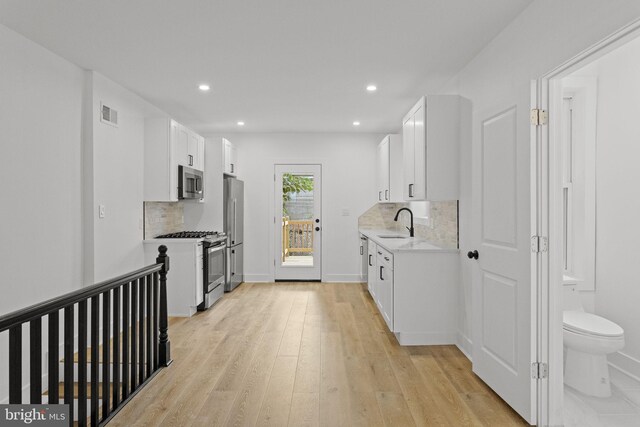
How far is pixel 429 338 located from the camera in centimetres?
364

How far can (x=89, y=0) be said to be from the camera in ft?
7.64

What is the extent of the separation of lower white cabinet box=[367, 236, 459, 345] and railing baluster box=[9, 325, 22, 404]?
2790 millimetres

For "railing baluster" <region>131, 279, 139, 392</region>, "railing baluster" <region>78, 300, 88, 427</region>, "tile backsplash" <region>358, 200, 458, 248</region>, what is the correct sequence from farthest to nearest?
"tile backsplash" <region>358, 200, 458, 248</region>, "railing baluster" <region>131, 279, 139, 392</region>, "railing baluster" <region>78, 300, 88, 427</region>

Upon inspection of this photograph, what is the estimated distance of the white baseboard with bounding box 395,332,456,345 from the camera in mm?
3619

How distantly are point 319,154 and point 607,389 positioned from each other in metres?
4.91

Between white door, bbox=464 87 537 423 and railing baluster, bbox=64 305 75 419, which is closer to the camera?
railing baluster, bbox=64 305 75 419

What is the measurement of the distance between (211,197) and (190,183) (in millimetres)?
641

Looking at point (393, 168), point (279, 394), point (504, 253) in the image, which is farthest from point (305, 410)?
point (393, 168)

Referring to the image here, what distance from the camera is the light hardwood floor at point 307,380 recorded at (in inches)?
92.7

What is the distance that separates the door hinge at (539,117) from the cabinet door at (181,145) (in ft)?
12.7

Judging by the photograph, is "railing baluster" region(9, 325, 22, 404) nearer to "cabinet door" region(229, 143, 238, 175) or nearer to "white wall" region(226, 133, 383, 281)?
"cabinet door" region(229, 143, 238, 175)

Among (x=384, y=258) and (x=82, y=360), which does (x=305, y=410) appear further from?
→ (x=384, y=258)

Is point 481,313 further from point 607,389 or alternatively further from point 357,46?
point 357,46

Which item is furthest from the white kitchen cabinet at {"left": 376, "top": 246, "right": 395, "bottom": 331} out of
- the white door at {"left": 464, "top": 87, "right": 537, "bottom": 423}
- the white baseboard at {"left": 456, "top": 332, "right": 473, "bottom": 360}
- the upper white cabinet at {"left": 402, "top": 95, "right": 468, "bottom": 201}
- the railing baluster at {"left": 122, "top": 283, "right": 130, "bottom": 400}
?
the railing baluster at {"left": 122, "top": 283, "right": 130, "bottom": 400}
